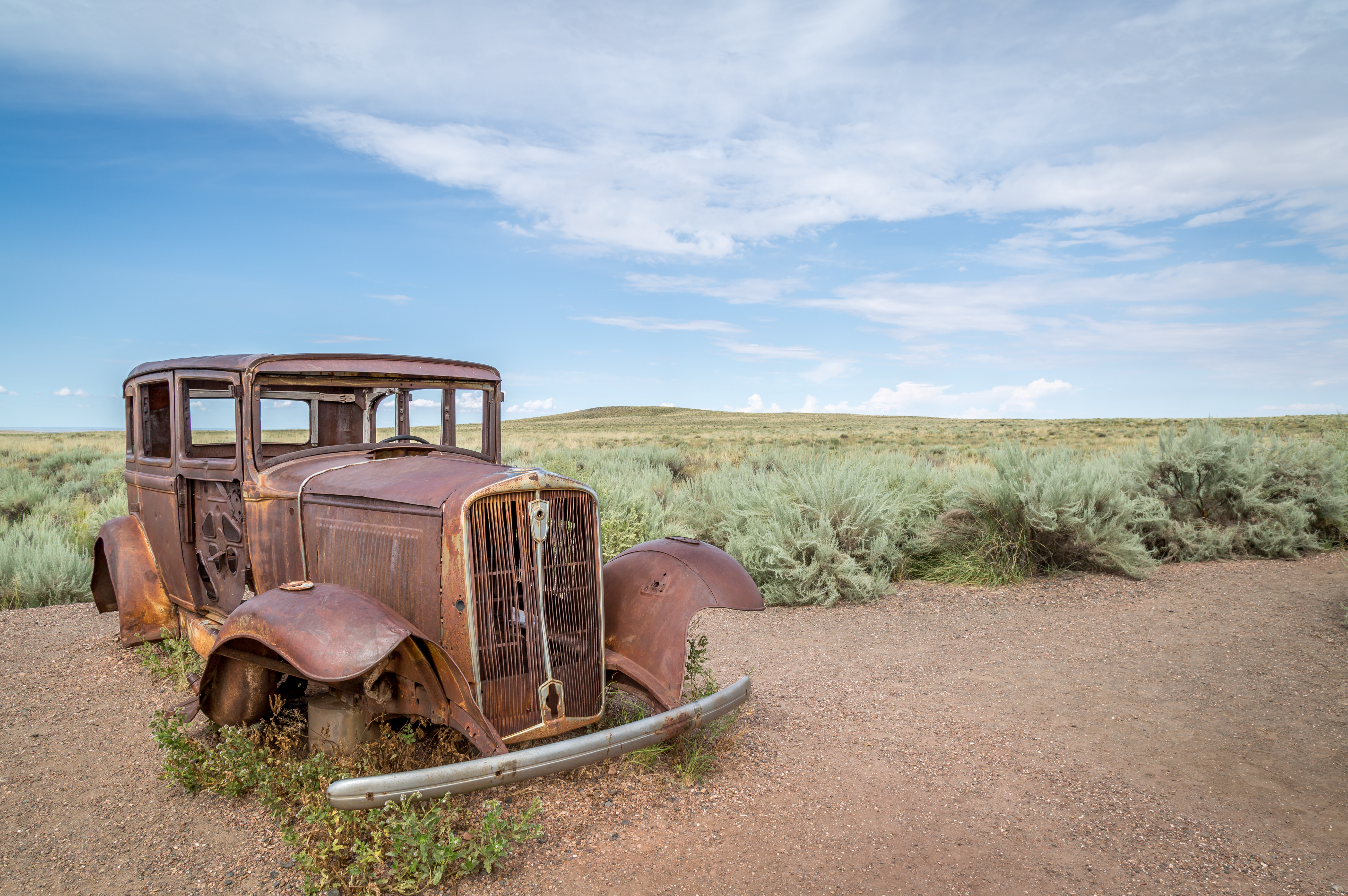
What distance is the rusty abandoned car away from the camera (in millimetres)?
3426

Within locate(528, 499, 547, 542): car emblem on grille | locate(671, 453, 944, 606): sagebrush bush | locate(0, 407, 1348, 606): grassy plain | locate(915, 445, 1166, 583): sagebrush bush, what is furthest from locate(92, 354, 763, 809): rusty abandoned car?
locate(915, 445, 1166, 583): sagebrush bush

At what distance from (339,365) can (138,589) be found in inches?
106

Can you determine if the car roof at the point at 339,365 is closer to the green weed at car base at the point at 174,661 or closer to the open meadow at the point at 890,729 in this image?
the open meadow at the point at 890,729

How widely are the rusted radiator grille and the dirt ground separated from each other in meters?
0.52

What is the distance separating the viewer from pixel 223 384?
15.6ft

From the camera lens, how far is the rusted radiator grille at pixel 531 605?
3662 mm

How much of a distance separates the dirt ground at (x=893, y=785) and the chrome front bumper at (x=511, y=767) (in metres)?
0.45

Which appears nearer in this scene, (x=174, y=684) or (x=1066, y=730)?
(x=1066, y=730)

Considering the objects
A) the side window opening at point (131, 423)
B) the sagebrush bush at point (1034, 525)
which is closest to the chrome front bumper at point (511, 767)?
the side window opening at point (131, 423)

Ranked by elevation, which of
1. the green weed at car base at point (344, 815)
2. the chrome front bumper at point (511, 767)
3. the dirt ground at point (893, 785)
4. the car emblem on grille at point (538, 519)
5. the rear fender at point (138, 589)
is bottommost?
the dirt ground at point (893, 785)

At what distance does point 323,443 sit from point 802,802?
408 centimetres

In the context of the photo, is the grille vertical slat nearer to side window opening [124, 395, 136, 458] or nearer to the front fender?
the front fender

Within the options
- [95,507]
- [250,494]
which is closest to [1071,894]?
[250,494]

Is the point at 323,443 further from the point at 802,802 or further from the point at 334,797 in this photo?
the point at 802,802
